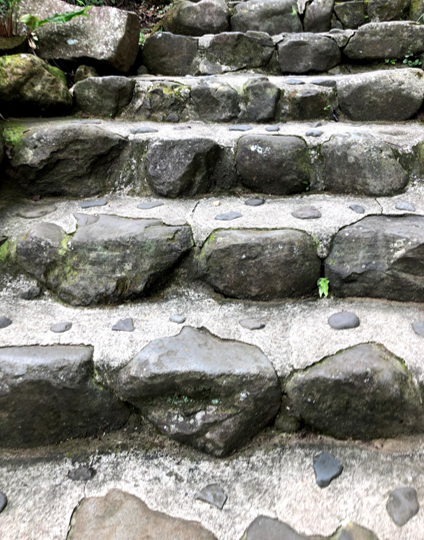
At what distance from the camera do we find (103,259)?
202 centimetres

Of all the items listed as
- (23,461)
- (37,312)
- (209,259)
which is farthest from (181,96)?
A: (23,461)

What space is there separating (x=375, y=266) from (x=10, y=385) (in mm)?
1708

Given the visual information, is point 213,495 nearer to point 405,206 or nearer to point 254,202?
point 254,202

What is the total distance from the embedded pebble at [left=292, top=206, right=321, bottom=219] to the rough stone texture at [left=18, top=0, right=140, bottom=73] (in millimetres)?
2273

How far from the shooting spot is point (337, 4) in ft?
13.9

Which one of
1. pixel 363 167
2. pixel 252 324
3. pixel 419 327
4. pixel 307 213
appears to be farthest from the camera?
pixel 363 167

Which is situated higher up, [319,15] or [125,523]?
[319,15]

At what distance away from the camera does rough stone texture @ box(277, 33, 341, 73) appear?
11.8 ft

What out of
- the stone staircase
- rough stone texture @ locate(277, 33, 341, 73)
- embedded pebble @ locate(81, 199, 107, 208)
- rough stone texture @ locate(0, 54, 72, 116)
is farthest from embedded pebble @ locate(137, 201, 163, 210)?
rough stone texture @ locate(277, 33, 341, 73)

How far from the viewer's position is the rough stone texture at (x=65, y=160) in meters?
2.50

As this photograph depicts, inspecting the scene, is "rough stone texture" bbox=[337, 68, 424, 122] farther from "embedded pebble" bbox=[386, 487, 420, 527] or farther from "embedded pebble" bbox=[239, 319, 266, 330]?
"embedded pebble" bbox=[386, 487, 420, 527]

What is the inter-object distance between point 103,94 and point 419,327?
277cm

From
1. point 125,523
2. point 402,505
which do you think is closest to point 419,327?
point 402,505

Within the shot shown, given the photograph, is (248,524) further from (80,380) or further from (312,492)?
(80,380)
